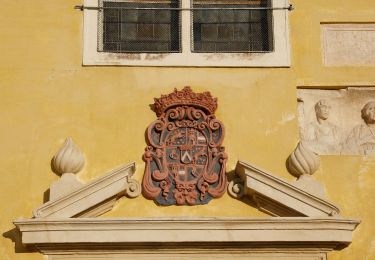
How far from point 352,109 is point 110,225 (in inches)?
101

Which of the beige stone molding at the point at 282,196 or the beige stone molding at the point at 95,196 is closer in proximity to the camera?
the beige stone molding at the point at 95,196

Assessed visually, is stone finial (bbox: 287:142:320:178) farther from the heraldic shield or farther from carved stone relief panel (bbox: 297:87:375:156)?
the heraldic shield

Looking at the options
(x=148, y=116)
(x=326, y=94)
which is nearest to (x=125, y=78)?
(x=148, y=116)

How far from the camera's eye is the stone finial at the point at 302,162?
9.62 metres

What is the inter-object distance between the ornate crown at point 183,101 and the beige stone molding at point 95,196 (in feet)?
2.10

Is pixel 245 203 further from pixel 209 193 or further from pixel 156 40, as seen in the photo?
pixel 156 40

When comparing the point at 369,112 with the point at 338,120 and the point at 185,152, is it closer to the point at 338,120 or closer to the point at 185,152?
the point at 338,120

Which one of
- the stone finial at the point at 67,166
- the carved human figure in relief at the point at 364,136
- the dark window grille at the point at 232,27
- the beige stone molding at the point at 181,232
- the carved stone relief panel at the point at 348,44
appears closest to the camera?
the beige stone molding at the point at 181,232

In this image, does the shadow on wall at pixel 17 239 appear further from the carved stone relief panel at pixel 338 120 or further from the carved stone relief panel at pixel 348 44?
the carved stone relief panel at pixel 348 44

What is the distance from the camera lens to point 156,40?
10312mm

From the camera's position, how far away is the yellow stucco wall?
9.59 meters

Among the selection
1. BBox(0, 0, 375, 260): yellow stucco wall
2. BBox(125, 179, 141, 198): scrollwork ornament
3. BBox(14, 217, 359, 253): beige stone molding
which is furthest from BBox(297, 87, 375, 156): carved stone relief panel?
BBox(125, 179, 141, 198): scrollwork ornament

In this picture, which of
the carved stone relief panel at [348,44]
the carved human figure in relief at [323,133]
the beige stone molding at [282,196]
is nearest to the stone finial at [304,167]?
the beige stone molding at [282,196]

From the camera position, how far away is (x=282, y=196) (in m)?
9.43
